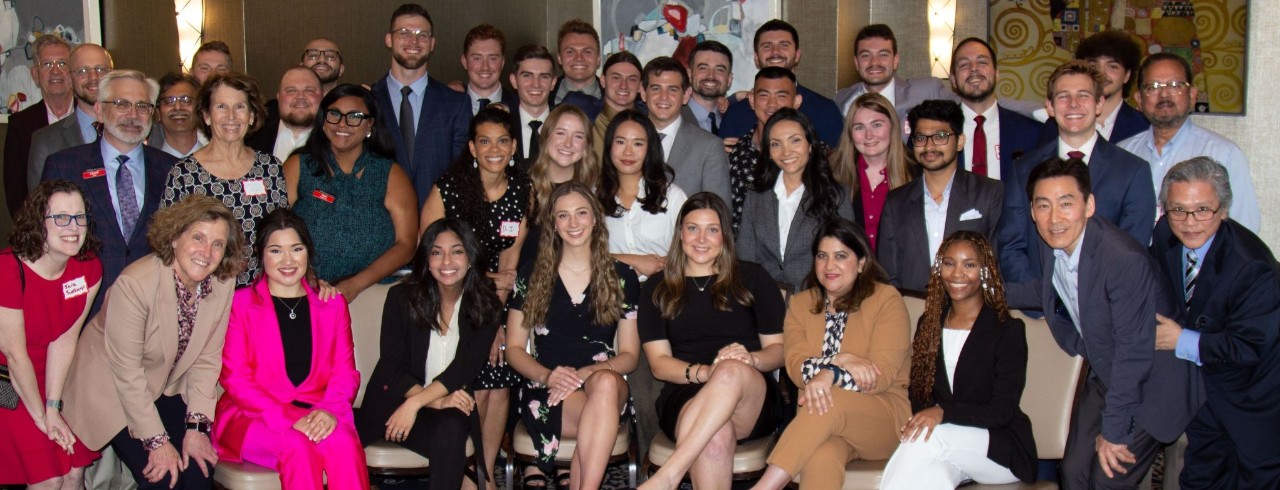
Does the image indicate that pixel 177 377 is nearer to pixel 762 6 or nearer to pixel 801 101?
pixel 801 101

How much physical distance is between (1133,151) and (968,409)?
1.81m

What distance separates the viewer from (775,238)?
457cm

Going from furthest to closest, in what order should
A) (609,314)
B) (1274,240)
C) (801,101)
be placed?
(1274,240) → (801,101) → (609,314)

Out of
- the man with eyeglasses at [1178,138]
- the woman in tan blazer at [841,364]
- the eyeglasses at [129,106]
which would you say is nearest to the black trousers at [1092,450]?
the woman in tan blazer at [841,364]

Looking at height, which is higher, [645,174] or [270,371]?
[645,174]

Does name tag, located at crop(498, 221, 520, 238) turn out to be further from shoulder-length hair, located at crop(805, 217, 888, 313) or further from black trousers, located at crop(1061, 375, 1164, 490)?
black trousers, located at crop(1061, 375, 1164, 490)

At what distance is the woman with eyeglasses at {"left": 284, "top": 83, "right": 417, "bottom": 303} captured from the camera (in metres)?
4.44

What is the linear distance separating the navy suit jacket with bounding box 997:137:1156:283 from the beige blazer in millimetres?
3018

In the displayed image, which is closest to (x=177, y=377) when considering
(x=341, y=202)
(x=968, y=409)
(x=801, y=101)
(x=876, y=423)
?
(x=341, y=202)

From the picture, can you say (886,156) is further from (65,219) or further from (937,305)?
(65,219)

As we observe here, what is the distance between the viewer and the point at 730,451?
374cm

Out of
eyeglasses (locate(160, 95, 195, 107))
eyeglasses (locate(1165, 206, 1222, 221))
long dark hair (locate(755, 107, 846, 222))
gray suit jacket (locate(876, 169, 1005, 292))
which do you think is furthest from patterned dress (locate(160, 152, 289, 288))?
eyeglasses (locate(1165, 206, 1222, 221))

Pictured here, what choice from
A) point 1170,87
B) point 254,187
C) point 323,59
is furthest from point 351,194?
point 1170,87

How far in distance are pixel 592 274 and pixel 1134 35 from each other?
4.49 meters
